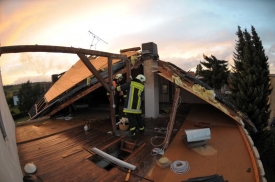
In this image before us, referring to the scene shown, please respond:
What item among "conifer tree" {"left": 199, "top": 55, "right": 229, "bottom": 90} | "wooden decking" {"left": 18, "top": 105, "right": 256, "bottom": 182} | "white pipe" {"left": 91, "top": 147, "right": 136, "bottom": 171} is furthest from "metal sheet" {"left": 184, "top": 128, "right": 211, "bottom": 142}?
"conifer tree" {"left": 199, "top": 55, "right": 229, "bottom": 90}

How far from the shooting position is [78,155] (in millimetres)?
3439

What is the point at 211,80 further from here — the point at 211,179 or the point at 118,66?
the point at 211,179

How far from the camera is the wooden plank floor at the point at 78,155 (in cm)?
272

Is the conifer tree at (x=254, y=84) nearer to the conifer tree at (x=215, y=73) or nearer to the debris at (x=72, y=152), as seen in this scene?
the conifer tree at (x=215, y=73)

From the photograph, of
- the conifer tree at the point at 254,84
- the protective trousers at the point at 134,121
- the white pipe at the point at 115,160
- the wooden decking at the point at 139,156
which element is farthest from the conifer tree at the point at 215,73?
the white pipe at the point at 115,160

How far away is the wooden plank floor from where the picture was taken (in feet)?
8.93

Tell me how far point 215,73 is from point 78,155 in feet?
76.0

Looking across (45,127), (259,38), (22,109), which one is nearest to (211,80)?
(259,38)

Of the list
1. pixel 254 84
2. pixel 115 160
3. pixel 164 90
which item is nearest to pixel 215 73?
pixel 254 84

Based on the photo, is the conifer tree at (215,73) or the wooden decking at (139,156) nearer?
the wooden decking at (139,156)

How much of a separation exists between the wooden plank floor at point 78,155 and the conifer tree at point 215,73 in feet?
→ 62.7

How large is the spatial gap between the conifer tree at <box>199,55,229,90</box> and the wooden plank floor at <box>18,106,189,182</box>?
19106mm

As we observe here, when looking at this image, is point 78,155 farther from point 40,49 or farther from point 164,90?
point 164,90

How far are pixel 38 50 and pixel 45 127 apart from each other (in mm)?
3807
